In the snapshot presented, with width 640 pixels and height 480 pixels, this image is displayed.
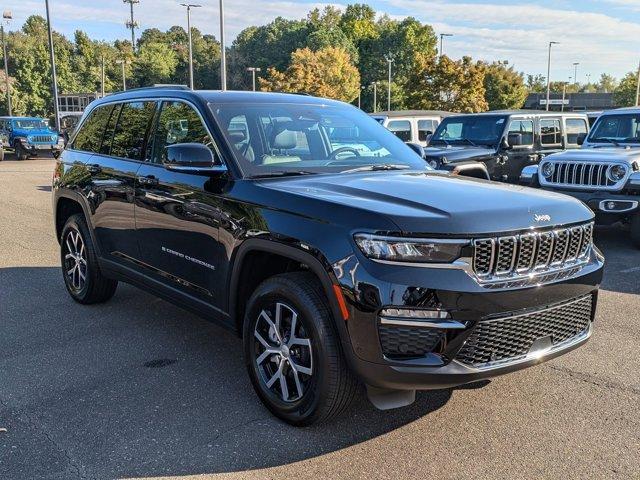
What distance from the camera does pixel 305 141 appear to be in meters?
4.37

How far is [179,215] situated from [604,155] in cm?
653

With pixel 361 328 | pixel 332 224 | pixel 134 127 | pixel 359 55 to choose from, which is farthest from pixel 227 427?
pixel 359 55

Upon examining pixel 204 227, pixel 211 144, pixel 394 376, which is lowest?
pixel 394 376

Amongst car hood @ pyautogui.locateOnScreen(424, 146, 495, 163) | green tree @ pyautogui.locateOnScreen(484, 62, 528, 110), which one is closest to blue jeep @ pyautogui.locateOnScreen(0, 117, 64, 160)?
car hood @ pyautogui.locateOnScreen(424, 146, 495, 163)

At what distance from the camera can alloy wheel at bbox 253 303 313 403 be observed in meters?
3.40

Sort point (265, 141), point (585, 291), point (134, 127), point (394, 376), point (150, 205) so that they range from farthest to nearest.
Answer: point (134, 127) → point (150, 205) → point (265, 141) → point (585, 291) → point (394, 376)

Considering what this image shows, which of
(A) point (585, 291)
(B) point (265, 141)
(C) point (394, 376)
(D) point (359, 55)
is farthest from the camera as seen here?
(D) point (359, 55)

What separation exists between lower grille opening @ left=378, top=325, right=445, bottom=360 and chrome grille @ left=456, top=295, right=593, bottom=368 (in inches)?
6.2

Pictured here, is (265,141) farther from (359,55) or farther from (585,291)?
(359,55)

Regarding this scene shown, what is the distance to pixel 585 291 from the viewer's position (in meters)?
3.50

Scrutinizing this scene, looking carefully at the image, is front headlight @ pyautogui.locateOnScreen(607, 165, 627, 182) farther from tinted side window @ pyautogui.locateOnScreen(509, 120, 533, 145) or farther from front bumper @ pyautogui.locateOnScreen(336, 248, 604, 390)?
front bumper @ pyautogui.locateOnScreen(336, 248, 604, 390)

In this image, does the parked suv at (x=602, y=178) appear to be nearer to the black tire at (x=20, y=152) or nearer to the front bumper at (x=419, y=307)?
the front bumper at (x=419, y=307)

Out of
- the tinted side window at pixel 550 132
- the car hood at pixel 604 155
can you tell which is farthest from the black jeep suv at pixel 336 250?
the tinted side window at pixel 550 132

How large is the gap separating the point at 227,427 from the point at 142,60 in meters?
87.3
